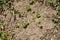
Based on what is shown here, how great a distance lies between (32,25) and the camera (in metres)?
5.33

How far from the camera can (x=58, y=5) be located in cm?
554

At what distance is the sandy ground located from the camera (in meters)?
5.12

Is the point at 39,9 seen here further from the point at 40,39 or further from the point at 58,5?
the point at 40,39

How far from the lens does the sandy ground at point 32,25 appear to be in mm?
5117

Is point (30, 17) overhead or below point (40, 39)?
overhead

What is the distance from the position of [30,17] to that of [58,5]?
96cm

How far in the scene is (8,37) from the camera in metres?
5.23

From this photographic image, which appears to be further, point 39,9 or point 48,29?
point 39,9

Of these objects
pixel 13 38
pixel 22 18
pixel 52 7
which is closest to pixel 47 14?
pixel 52 7

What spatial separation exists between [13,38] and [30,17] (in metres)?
0.85

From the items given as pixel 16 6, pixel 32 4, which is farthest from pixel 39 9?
pixel 16 6

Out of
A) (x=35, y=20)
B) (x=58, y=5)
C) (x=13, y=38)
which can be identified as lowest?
(x=13, y=38)

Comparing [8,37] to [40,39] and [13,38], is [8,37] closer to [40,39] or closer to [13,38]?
[13,38]

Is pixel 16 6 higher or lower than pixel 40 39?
higher
